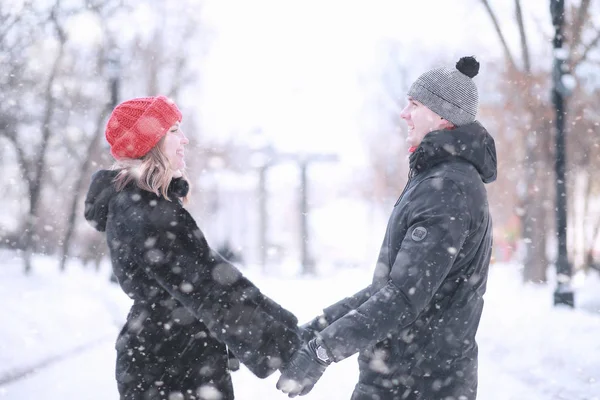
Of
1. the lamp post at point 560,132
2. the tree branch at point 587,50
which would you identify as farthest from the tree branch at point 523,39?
the lamp post at point 560,132

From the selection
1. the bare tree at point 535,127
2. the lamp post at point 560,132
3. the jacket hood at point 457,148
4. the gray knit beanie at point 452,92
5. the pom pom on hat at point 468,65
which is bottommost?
the jacket hood at point 457,148

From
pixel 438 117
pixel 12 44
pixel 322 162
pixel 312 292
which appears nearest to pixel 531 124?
pixel 312 292

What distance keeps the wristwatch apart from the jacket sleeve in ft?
0.10

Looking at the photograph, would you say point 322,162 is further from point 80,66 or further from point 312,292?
point 80,66

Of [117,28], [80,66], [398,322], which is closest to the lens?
[398,322]

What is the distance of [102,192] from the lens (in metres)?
3.00

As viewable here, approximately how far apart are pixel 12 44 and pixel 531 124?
13023 mm

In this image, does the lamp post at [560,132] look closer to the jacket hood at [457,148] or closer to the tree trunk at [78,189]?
the jacket hood at [457,148]

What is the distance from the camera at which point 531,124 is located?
16.5 m

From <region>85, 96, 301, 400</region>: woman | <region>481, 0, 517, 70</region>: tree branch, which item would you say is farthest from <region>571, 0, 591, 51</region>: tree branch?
<region>85, 96, 301, 400</region>: woman

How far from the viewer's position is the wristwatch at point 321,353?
8.54ft

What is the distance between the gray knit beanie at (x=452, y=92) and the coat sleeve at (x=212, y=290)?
1.17m

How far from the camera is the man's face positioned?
9.84 ft

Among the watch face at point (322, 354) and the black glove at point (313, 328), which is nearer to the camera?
the watch face at point (322, 354)
